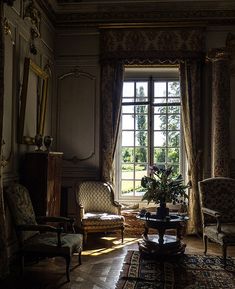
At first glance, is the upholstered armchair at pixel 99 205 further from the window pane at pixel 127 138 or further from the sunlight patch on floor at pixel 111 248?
the window pane at pixel 127 138

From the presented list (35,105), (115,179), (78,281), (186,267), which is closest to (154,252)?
(186,267)

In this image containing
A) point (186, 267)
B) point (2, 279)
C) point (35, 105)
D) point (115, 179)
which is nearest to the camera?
point (2, 279)

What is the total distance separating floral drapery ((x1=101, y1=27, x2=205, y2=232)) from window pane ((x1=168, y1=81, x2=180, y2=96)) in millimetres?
325

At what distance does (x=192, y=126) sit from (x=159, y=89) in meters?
0.74

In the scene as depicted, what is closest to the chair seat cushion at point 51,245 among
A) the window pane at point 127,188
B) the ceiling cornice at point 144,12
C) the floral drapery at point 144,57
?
the floral drapery at point 144,57

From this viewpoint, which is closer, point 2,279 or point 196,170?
point 2,279

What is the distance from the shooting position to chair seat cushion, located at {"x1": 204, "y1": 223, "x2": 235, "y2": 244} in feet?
10.3

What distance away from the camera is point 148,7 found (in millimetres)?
4570

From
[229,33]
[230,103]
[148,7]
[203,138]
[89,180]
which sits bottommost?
[89,180]

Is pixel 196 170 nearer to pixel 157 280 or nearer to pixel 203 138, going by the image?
pixel 203 138

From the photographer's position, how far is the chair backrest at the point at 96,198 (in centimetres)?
430

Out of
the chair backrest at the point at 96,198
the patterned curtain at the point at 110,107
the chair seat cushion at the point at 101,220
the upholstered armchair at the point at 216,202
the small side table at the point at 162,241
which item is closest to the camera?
the small side table at the point at 162,241

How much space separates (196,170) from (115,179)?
1.06 meters

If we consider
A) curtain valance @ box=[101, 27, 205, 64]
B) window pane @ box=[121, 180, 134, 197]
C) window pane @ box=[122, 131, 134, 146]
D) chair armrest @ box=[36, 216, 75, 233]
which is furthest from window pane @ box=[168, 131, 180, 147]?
chair armrest @ box=[36, 216, 75, 233]
